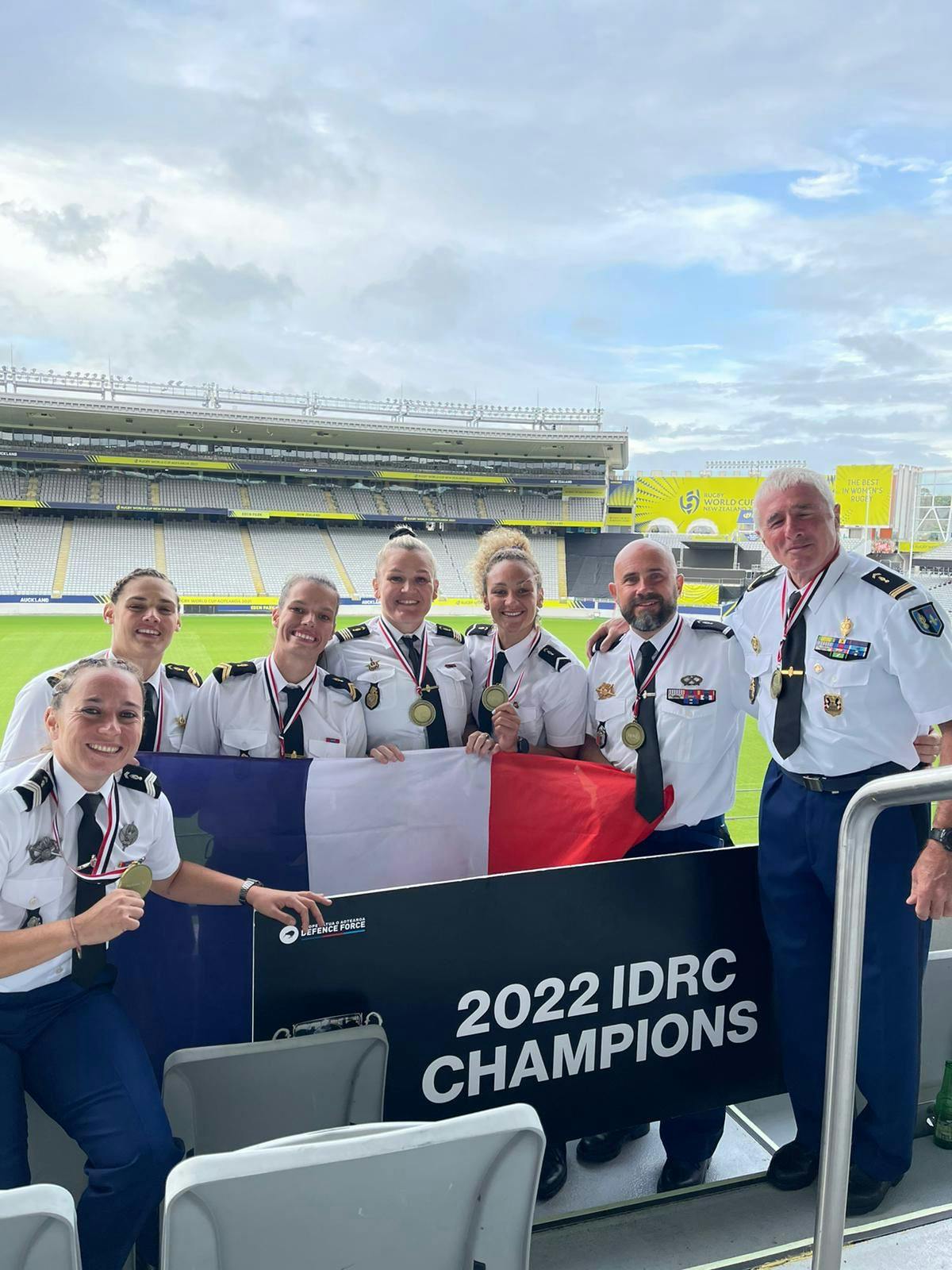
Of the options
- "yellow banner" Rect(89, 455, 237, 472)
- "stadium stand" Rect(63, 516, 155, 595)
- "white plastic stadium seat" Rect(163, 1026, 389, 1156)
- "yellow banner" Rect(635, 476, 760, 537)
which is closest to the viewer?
"white plastic stadium seat" Rect(163, 1026, 389, 1156)

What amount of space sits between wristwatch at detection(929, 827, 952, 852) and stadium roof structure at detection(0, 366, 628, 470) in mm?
36246

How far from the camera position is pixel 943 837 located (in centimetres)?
211

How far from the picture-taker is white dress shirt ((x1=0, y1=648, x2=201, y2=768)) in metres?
2.54

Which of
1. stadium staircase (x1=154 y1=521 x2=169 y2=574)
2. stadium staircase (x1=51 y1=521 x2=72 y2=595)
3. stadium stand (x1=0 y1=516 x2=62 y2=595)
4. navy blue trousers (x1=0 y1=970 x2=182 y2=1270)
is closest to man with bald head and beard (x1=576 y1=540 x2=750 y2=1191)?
navy blue trousers (x1=0 y1=970 x2=182 y2=1270)

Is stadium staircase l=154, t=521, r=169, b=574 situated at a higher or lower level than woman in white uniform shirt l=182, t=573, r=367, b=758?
higher

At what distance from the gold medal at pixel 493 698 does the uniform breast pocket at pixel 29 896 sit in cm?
158

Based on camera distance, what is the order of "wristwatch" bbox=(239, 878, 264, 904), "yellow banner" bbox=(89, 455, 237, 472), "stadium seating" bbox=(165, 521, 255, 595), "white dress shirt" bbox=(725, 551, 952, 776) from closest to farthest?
"wristwatch" bbox=(239, 878, 264, 904) < "white dress shirt" bbox=(725, 551, 952, 776) < "stadium seating" bbox=(165, 521, 255, 595) < "yellow banner" bbox=(89, 455, 237, 472)

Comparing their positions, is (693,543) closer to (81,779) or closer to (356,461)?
(356,461)

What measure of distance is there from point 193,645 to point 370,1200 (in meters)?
20.8

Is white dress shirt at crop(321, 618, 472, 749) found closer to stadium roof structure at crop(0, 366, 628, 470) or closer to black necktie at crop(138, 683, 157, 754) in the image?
black necktie at crop(138, 683, 157, 754)

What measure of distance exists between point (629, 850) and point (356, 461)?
4029 cm

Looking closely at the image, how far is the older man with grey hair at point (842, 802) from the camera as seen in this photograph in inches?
88.8

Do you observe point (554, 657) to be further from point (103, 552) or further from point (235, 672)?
point (103, 552)

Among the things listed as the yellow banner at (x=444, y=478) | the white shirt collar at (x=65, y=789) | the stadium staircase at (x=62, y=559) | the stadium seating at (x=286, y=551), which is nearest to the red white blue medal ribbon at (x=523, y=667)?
the white shirt collar at (x=65, y=789)
